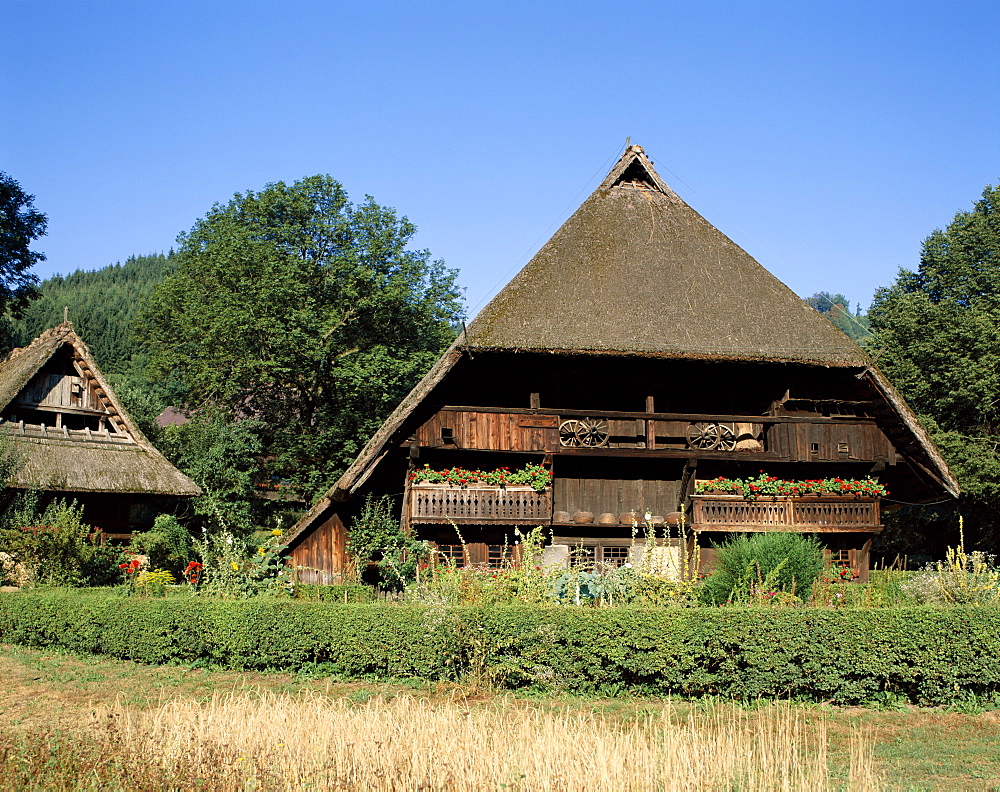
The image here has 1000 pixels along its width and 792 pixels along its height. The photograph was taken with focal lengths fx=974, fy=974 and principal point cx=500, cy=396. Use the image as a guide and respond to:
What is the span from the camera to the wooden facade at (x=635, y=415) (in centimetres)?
2070

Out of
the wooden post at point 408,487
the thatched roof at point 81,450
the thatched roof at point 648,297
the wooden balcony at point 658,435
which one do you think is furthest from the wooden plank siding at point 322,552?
the thatched roof at point 648,297

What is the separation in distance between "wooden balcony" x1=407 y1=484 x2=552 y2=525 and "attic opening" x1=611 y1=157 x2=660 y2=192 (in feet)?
29.8

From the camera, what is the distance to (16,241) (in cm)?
3609

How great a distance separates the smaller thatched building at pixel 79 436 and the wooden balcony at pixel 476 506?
838 cm

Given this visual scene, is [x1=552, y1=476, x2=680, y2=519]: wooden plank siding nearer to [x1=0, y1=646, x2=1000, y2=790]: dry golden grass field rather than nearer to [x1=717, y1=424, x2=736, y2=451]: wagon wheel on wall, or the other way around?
[x1=717, y1=424, x2=736, y2=451]: wagon wheel on wall

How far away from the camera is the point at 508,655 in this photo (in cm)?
1267

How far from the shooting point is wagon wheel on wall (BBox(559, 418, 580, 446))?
70.1 ft

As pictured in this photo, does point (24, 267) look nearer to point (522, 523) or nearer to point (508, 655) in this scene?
point (522, 523)

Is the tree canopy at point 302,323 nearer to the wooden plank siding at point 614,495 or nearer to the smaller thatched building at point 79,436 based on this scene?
the smaller thatched building at point 79,436

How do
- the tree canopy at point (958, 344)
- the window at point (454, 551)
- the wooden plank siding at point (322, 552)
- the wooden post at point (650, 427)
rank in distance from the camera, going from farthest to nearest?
1. the tree canopy at point (958, 344)
2. the wooden plank siding at point (322, 552)
3. the window at point (454, 551)
4. the wooden post at point (650, 427)

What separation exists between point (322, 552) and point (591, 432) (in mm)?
7074

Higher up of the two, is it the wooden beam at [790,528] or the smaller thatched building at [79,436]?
the smaller thatched building at [79,436]

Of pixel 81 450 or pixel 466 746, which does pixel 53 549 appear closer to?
pixel 81 450

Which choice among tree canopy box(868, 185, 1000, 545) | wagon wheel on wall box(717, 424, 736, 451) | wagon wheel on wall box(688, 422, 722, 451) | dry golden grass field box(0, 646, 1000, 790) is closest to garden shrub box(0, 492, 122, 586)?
dry golden grass field box(0, 646, 1000, 790)
